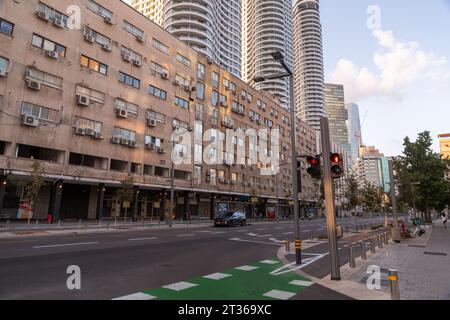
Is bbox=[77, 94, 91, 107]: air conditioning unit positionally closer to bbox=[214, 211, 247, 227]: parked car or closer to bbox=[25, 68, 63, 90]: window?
bbox=[25, 68, 63, 90]: window

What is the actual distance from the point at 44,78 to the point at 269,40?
119 meters

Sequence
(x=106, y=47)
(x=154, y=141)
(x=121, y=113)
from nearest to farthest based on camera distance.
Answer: (x=106, y=47), (x=121, y=113), (x=154, y=141)

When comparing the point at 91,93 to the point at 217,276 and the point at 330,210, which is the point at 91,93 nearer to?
the point at 217,276

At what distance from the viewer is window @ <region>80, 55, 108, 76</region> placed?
3194cm

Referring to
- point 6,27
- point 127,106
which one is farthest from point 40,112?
point 127,106

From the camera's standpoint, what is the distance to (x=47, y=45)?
94.7 feet

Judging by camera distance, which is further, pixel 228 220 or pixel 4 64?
pixel 228 220

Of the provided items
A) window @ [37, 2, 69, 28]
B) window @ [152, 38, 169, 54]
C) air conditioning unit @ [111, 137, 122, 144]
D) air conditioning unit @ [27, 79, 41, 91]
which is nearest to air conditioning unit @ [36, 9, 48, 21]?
window @ [37, 2, 69, 28]

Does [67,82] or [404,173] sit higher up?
[67,82]

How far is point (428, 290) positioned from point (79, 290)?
26.4 ft

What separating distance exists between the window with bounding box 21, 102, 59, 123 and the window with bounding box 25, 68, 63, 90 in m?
2.39

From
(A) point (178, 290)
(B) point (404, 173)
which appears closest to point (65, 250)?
(A) point (178, 290)

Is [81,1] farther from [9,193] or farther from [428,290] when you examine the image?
[428,290]

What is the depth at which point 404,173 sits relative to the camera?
36.4 m
